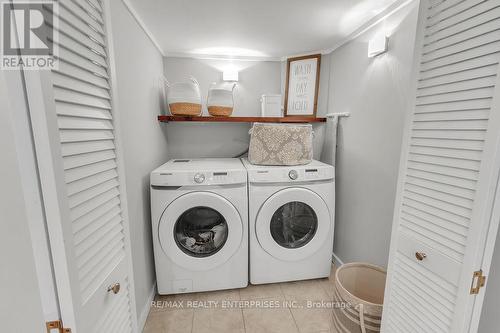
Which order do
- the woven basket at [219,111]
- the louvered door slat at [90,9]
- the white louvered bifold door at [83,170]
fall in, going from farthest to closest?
the woven basket at [219,111] → the louvered door slat at [90,9] → the white louvered bifold door at [83,170]

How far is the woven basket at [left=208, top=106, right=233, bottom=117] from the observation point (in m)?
1.88

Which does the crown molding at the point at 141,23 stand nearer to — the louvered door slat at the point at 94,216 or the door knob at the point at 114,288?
the louvered door slat at the point at 94,216

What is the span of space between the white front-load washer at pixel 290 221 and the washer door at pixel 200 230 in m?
0.17

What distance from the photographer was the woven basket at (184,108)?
176 centimetres

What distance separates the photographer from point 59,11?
19.2 inches

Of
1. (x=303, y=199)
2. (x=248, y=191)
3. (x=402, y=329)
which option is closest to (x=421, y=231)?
(x=402, y=329)

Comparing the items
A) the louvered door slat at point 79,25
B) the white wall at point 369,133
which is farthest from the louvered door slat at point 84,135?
the white wall at point 369,133

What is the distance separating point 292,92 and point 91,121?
1931 mm

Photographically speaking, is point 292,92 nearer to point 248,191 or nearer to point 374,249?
point 248,191

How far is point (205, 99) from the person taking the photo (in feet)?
7.16

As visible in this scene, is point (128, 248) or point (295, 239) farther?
point (295, 239)

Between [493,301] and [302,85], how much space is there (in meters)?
1.91

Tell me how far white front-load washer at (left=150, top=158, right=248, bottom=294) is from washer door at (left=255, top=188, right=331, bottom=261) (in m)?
0.15

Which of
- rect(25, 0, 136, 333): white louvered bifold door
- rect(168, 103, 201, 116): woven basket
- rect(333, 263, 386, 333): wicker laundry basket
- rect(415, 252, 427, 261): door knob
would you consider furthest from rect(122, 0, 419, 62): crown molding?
rect(333, 263, 386, 333): wicker laundry basket
